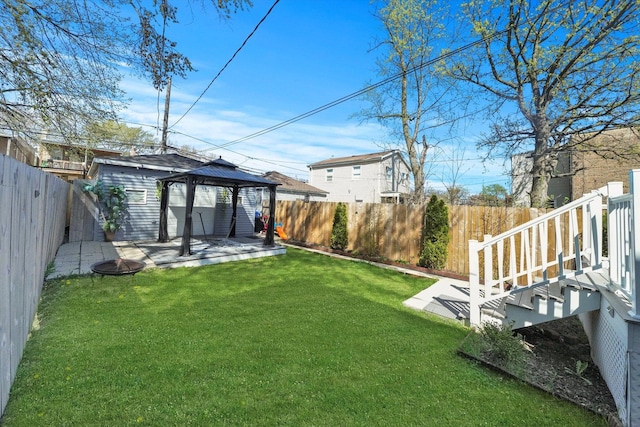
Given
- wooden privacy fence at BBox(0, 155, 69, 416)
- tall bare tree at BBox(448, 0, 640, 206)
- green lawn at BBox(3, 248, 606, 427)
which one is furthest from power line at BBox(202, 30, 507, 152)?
wooden privacy fence at BBox(0, 155, 69, 416)

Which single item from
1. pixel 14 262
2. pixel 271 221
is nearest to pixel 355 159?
pixel 271 221

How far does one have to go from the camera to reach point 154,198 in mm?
9492

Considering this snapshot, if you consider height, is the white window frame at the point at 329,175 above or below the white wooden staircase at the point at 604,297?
above

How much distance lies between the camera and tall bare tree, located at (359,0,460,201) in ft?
36.3

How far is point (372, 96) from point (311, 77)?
3.70 m

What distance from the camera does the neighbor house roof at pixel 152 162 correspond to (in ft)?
27.6

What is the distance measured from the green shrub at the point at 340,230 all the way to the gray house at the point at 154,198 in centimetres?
400

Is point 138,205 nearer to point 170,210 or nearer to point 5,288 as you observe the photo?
point 170,210

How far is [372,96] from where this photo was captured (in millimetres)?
12398

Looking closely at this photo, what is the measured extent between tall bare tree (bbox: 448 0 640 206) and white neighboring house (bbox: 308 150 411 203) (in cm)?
1077

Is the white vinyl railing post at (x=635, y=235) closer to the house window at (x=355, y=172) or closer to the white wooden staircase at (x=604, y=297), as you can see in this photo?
the white wooden staircase at (x=604, y=297)

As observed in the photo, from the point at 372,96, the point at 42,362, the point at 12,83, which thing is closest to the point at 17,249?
the point at 42,362

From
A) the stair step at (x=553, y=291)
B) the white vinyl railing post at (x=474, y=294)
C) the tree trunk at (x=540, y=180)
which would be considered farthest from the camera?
the tree trunk at (x=540, y=180)

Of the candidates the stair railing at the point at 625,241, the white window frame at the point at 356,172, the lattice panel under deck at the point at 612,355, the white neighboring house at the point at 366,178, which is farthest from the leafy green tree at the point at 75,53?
the white window frame at the point at 356,172
